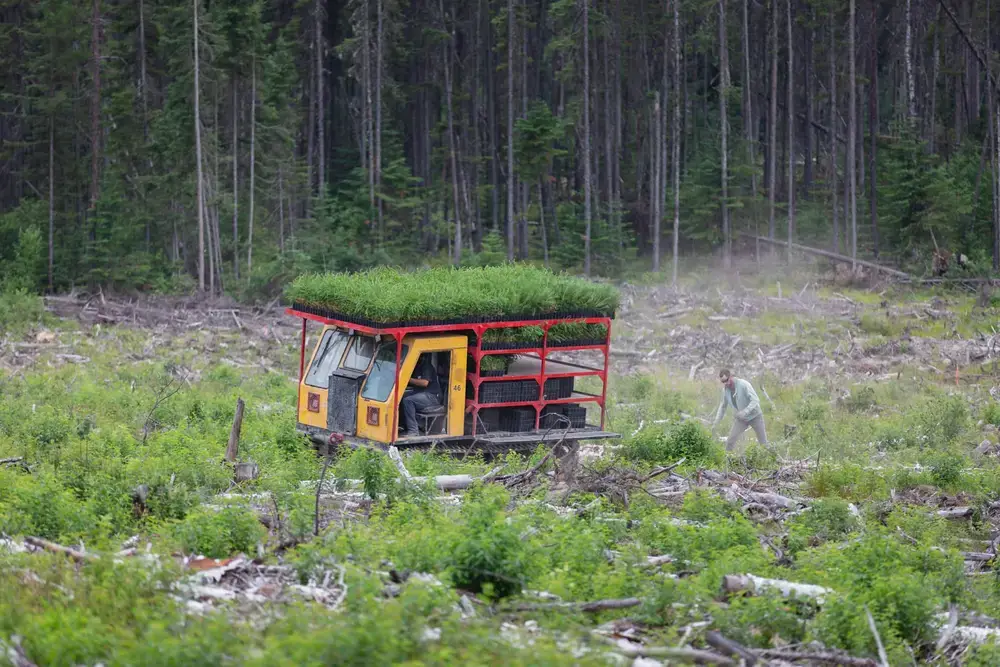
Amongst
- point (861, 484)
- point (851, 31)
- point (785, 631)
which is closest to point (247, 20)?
point (851, 31)

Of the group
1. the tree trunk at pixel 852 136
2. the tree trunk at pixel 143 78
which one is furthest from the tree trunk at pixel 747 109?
the tree trunk at pixel 143 78

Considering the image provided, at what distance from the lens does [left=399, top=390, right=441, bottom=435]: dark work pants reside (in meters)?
17.7

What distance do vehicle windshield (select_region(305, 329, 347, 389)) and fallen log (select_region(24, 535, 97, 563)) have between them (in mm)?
7204

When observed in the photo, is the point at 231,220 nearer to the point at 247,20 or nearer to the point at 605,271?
the point at 247,20

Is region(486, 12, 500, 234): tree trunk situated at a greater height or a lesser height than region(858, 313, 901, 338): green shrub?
greater

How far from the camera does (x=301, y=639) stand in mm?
7984

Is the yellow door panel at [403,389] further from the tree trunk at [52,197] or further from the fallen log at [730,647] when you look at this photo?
the tree trunk at [52,197]

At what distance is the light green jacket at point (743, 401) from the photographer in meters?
19.5

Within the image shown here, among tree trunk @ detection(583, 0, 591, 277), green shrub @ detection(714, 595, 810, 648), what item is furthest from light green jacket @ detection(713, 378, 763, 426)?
tree trunk @ detection(583, 0, 591, 277)

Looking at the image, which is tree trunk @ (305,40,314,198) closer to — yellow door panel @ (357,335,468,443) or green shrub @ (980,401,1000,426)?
green shrub @ (980,401,1000,426)

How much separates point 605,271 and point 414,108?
1755 cm

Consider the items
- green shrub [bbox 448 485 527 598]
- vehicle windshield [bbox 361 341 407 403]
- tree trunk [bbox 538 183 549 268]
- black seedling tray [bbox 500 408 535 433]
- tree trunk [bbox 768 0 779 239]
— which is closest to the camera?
green shrub [bbox 448 485 527 598]

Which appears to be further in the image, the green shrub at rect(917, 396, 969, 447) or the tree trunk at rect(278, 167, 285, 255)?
the tree trunk at rect(278, 167, 285, 255)

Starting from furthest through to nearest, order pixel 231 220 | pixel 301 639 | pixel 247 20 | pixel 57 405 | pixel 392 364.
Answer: pixel 231 220
pixel 247 20
pixel 57 405
pixel 392 364
pixel 301 639
